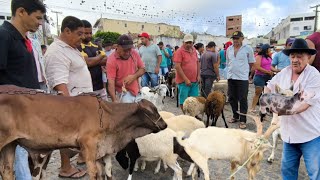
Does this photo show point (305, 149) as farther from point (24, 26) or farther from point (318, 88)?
point (24, 26)

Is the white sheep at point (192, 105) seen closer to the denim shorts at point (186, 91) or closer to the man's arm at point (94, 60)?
the denim shorts at point (186, 91)

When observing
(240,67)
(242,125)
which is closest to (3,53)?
(240,67)

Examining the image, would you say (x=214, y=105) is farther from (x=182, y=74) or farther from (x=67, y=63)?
(x=67, y=63)

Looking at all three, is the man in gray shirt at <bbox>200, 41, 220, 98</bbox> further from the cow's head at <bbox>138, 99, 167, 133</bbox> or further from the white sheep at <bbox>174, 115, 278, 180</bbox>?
the cow's head at <bbox>138, 99, 167, 133</bbox>

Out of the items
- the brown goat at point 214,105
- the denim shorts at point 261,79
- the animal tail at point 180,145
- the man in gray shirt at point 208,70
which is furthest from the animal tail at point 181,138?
the denim shorts at point 261,79

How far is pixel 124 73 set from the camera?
4.55 m

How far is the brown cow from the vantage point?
1.97 m

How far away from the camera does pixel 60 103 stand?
2133 mm

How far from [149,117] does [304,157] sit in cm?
179

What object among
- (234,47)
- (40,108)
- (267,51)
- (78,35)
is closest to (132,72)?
(78,35)

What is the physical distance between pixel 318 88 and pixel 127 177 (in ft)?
9.68

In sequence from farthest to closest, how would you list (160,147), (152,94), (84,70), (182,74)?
(182,74) → (152,94) → (160,147) → (84,70)

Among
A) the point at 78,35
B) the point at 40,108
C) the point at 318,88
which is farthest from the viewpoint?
the point at 78,35

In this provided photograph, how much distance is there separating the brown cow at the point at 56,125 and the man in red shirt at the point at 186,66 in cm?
426
